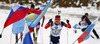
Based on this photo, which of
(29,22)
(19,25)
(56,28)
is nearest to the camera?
(19,25)

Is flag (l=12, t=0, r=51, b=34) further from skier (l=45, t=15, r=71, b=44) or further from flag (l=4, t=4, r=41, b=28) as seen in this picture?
skier (l=45, t=15, r=71, b=44)

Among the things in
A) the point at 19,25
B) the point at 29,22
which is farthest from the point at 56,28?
the point at 19,25

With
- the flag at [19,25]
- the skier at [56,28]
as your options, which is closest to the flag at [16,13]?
the flag at [19,25]

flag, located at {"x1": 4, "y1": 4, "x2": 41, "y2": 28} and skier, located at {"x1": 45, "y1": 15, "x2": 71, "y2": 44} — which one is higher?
flag, located at {"x1": 4, "y1": 4, "x2": 41, "y2": 28}

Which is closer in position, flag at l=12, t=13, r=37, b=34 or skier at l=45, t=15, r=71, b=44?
flag at l=12, t=13, r=37, b=34

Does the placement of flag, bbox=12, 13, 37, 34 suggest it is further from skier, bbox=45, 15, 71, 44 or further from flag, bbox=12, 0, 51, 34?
skier, bbox=45, 15, 71, 44

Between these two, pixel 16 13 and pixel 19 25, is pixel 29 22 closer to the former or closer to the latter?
pixel 19 25

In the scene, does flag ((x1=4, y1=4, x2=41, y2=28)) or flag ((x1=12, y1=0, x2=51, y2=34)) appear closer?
flag ((x1=12, y1=0, x2=51, y2=34))

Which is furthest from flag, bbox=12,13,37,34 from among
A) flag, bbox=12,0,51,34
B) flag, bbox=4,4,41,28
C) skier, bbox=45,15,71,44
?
skier, bbox=45,15,71,44

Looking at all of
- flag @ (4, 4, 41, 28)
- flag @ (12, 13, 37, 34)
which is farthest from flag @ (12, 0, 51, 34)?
flag @ (4, 4, 41, 28)

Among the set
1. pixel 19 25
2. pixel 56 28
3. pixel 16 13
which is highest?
pixel 16 13

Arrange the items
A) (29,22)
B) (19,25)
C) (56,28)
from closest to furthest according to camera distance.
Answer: (19,25) < (56,28) < (29,22)

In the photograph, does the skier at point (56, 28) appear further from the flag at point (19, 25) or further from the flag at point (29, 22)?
the flag at point (19, 25)

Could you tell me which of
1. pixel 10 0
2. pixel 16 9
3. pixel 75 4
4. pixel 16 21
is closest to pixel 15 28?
pixel 16 21
